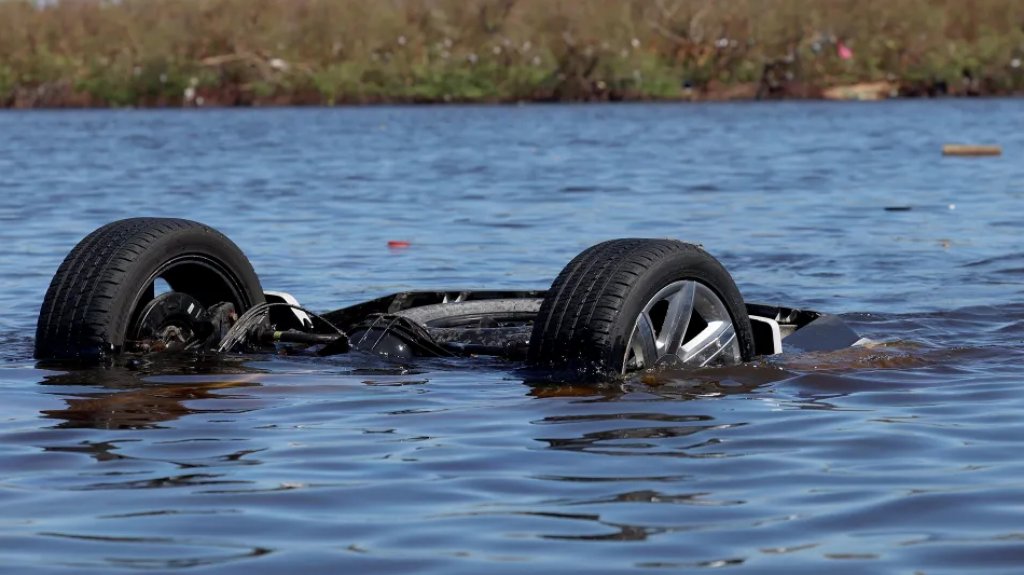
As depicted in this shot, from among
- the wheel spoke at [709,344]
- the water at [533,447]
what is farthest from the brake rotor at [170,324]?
the wheel spoke at [709,344]

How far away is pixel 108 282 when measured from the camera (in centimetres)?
894

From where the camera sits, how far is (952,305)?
1370cm

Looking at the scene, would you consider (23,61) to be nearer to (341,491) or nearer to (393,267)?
(393,267)

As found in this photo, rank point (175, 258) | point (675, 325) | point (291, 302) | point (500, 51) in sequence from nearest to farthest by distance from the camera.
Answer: point (675, 325), point (175, 258), point (291, 302), point (500, 51)

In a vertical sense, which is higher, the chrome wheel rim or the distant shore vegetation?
the distant shore vegetation

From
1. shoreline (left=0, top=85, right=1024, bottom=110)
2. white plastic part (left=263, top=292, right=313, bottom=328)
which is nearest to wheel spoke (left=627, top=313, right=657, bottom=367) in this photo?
white plastic part (left=263, top=292, right=313, bottom=328)

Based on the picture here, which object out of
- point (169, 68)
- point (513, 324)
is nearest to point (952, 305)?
point (513, 324)

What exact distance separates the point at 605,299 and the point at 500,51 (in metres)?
132

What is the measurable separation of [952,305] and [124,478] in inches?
320

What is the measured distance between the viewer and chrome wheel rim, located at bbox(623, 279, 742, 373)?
8.73m

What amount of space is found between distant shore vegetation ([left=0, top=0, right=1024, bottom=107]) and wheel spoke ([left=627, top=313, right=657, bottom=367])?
116 meters

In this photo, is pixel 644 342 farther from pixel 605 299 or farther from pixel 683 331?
pixel 605 299

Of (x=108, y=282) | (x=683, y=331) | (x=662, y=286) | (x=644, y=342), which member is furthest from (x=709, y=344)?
(x=108, y=282)

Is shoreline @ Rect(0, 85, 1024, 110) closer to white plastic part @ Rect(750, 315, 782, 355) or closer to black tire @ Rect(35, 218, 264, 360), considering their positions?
white plastic part @ Rect(750, 315, 782, 355)
